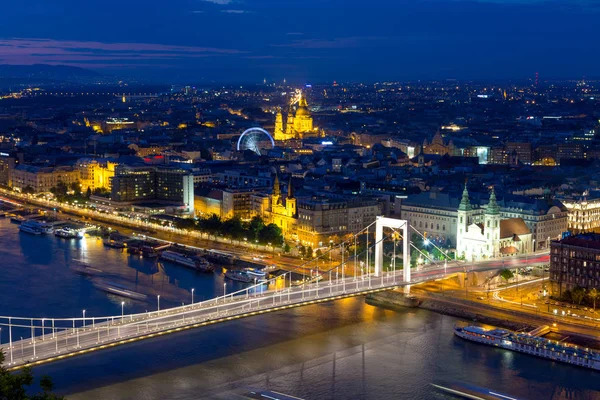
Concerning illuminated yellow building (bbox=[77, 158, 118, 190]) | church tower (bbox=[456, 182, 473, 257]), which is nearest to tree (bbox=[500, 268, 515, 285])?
church tower (bbox=[456, 182, 473, 257])

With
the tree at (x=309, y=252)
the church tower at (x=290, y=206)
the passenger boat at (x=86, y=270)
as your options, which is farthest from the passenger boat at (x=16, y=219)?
the tree at (x=309, y=252)

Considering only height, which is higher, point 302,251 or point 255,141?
point 255,141

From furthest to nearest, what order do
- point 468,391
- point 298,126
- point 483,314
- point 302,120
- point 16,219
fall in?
point 302,120, point 298,126, point 16,219, point 483,314, point 468,391

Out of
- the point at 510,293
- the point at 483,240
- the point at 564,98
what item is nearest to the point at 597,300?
the point at 510,293

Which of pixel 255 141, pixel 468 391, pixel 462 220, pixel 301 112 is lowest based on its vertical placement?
pixel 468 391

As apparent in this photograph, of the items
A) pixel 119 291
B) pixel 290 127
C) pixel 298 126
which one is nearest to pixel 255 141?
pixel 298 126

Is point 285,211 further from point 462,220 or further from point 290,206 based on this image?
point 462,220

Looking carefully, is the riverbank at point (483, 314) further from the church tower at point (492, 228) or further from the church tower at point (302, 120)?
the church tower at point (302, 120)
